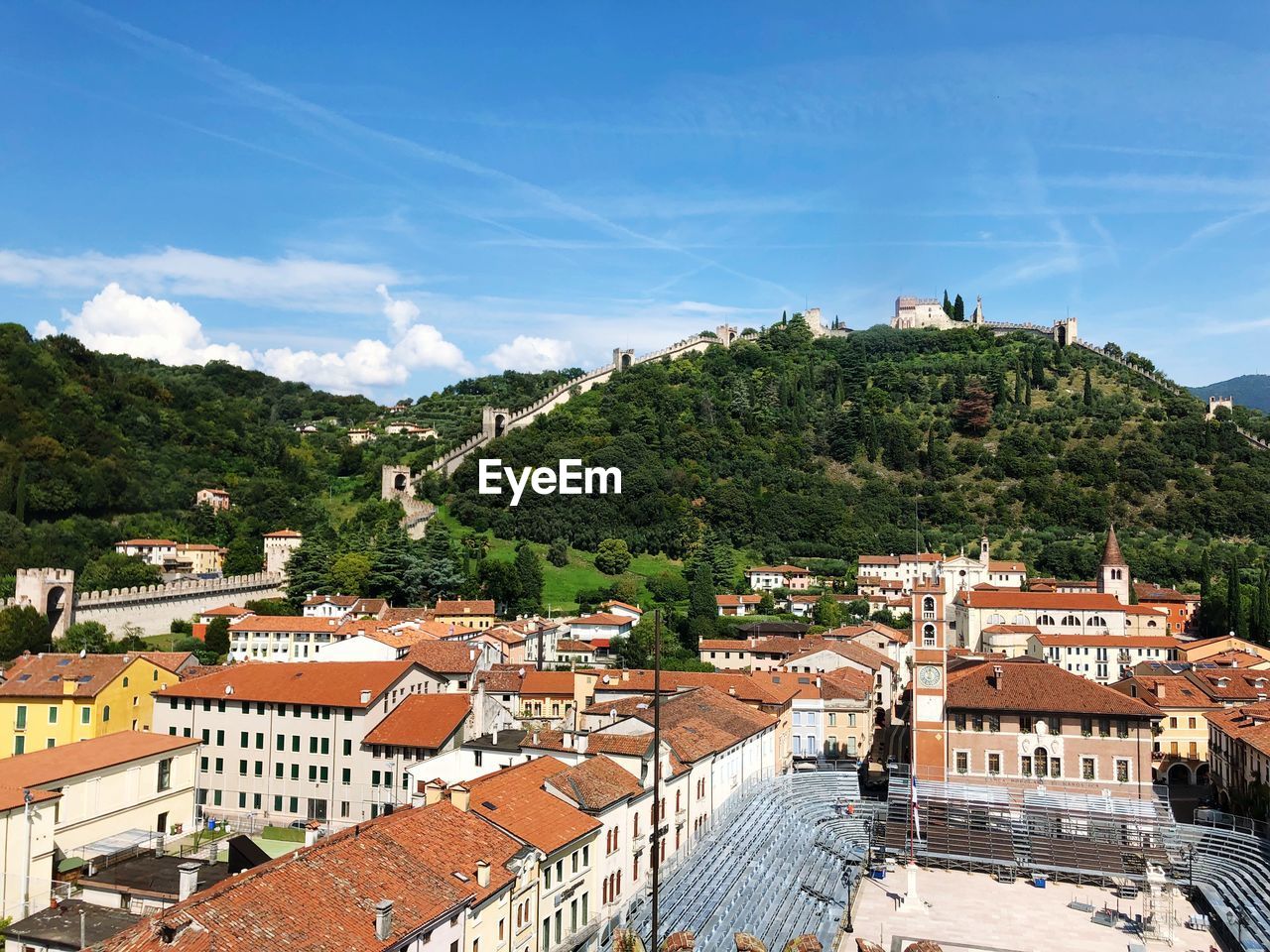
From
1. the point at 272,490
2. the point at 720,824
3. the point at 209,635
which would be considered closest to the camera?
the point at 720,824

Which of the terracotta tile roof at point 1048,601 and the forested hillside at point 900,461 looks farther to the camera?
the forested hillside at point 900,461

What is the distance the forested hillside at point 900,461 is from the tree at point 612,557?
4.14 m

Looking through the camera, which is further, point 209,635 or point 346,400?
point 346,400

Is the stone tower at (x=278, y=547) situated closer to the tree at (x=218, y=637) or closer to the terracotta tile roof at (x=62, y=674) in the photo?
the tree at (x=218, y=637)

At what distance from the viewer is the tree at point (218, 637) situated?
62.6 metres

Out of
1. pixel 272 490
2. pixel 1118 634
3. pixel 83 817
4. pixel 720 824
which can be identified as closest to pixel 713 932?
pixel 720 824

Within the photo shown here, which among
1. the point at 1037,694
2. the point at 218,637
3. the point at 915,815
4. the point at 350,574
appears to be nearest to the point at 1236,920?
the point at 915,815

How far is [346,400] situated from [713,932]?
512 ft

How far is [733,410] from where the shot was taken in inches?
4875

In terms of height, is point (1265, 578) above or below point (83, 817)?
above

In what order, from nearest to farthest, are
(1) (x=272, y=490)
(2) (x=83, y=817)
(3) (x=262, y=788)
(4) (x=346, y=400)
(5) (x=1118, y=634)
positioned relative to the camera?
1. (2) (x=83, y=817)
2. (3) (x=262, y=788)
3. (5) (x=1118, y=634)
4. (1) (x=272, y=490)
5. (4) (x=346, y=400)

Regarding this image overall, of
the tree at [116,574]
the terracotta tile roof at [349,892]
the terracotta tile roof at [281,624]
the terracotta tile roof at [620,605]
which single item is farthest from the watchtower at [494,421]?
the terracotta tile roof at [349,892]

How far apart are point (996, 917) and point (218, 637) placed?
50600mm

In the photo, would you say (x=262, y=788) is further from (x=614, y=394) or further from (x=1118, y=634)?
(x=614, y=394)
